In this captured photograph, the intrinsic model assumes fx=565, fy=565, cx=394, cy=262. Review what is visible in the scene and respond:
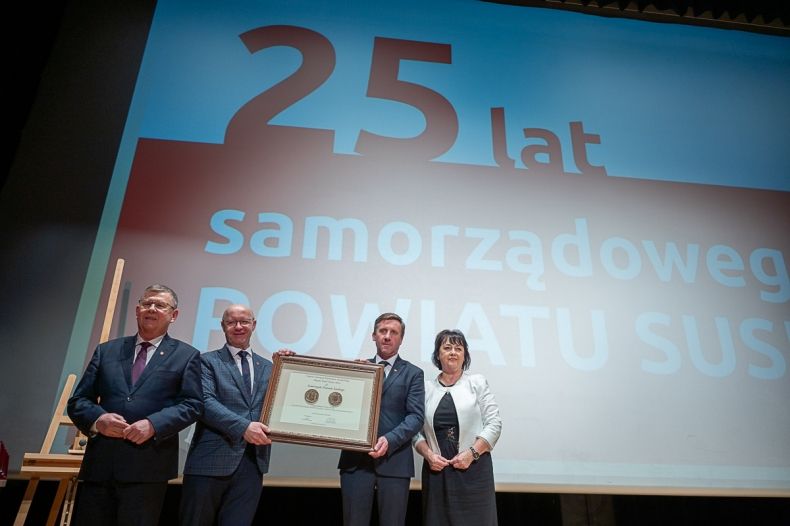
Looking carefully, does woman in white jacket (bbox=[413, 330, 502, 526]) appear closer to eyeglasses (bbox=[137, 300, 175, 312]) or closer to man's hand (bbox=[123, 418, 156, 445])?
man's hand (bbox=[123, 418, 156, 445])

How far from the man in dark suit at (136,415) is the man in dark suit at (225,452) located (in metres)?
0.12

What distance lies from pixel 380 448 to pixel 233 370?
709 millimetres

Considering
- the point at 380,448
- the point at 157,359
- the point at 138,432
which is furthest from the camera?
the point at 380,448

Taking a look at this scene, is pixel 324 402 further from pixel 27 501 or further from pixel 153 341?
pixel 27 501

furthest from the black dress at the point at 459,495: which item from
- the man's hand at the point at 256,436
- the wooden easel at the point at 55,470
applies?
the wooden easel at the point at 55,470

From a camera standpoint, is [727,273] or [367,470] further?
[727,273]

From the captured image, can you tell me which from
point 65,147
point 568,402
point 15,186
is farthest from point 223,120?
point 568,402

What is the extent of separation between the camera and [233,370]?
2.42m

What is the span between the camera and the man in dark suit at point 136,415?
77.6 inches

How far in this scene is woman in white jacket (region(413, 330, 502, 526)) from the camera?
235 centimetres

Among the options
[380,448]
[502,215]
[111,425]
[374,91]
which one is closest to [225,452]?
[111,425]

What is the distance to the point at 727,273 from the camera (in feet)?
11.6

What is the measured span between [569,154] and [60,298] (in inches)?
126

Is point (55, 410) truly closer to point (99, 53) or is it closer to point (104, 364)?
point (104, 364)
